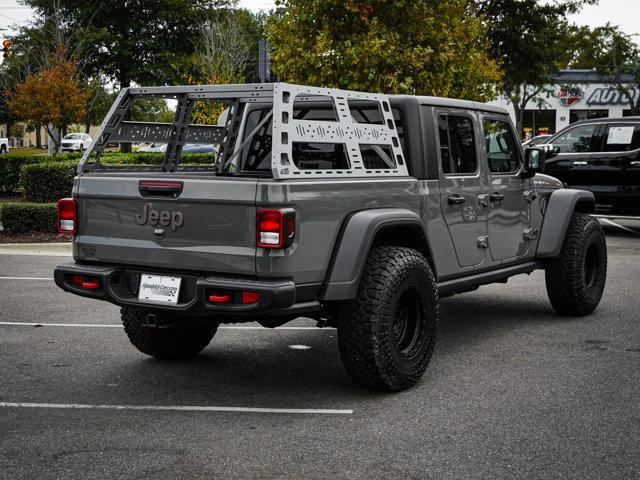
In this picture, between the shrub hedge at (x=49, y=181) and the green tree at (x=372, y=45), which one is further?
the shrub hedge at (x=49, y=181)

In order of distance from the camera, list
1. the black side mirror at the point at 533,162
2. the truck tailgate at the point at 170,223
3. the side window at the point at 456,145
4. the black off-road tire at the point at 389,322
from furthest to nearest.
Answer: the black side mirror at the point at 533,162, the side window at the point at 456,145, the black off-road tire at the point at 389,322, the truck tailgate at the point at 170,223

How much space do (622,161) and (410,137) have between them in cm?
943

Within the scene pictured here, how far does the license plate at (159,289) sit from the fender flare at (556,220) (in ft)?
12.3

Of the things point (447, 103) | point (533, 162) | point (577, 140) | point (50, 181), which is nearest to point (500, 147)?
point (533, 162)

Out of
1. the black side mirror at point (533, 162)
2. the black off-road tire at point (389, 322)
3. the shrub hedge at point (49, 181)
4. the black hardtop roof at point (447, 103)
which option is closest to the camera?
the black off-road tire at point (389, 322)

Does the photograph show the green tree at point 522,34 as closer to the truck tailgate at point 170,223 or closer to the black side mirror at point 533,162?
the black side mirror at point 533,162

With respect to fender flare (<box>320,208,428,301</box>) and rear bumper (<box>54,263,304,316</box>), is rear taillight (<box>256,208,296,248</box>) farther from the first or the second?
fender flare (<box>320,208,428,301</box>)

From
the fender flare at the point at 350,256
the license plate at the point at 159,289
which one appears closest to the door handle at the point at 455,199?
the fender flare at the point at 350,256

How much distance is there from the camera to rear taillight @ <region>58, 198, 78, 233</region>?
5.79 m

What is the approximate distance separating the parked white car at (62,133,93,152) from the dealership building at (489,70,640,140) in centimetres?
2569

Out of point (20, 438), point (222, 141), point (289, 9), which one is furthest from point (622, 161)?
point (20, 438)

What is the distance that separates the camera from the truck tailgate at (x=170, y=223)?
16.7 ft

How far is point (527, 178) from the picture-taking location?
7730mm

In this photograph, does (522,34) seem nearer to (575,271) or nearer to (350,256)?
(575,271)
